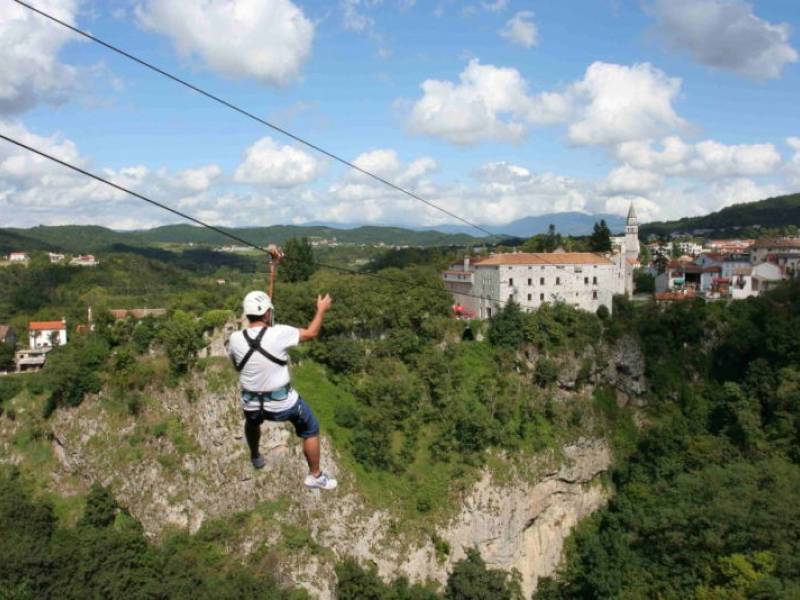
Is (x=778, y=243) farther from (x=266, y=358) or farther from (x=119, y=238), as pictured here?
(x=119, y=238)

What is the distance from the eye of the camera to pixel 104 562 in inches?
947

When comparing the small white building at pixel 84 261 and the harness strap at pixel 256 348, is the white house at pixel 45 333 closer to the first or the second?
the small white building at pixel 84 261

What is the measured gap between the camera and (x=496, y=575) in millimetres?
27828

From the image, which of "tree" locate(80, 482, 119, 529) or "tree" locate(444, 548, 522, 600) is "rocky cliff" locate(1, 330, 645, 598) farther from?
"tree" locate(444, 548, 522, 600)

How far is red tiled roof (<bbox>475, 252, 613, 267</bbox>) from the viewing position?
4094 centimetres

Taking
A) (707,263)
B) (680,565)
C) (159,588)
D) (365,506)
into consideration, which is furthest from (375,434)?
(707,263)

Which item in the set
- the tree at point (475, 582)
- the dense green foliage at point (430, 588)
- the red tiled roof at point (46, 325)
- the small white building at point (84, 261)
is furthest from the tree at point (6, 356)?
the small white building at point (84, 261)

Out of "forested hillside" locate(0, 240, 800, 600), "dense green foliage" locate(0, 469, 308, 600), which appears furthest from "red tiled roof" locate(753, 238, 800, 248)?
"dense green foliage" locate(0, 469, 308, 600)

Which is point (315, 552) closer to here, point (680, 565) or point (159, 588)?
point (159, 588)

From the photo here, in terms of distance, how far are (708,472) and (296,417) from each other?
25.9 metres

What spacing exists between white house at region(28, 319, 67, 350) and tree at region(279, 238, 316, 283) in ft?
67.9

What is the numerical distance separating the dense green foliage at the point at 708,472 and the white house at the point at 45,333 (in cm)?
4551

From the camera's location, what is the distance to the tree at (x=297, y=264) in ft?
171

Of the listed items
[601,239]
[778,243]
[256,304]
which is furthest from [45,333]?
[778,243]
